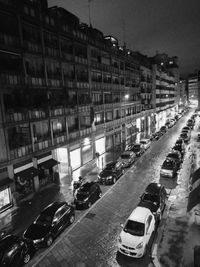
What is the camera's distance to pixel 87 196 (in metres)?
17.2

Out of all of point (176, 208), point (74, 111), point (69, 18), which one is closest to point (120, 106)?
point (74, 111)

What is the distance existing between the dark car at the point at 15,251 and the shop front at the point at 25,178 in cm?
794

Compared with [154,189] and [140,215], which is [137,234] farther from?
[154,189]

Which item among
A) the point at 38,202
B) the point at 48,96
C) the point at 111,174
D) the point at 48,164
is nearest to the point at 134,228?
the point at 111,174

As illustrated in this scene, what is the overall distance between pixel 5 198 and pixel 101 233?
32.5 ft

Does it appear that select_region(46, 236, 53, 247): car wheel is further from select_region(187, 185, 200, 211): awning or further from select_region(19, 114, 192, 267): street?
select_region(187, 185, 200, 211): awning

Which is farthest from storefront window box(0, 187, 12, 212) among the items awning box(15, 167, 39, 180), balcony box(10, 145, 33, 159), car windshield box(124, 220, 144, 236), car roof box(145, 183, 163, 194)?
car roof box(145, 183, 163, 194)

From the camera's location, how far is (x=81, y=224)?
14906 millimetres

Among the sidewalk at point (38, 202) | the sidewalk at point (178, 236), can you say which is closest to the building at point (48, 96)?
the sidewalk at point (38, 202)

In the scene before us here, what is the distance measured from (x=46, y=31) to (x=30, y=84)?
7248mm

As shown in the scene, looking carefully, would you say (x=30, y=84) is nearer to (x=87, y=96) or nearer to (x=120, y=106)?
(x=87, y=96)

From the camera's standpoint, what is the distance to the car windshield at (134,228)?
11627mm

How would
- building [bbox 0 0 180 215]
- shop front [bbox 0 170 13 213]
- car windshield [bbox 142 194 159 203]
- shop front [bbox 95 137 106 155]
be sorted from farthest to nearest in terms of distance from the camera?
shop front [bbox 95 137 106 155]
building [bbox 0 0 180 215]
shop front [bbox 0 170 13 213]
car windshield [bbox 142 194 159 203]

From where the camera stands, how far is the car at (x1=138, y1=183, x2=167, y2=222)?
1417cm
